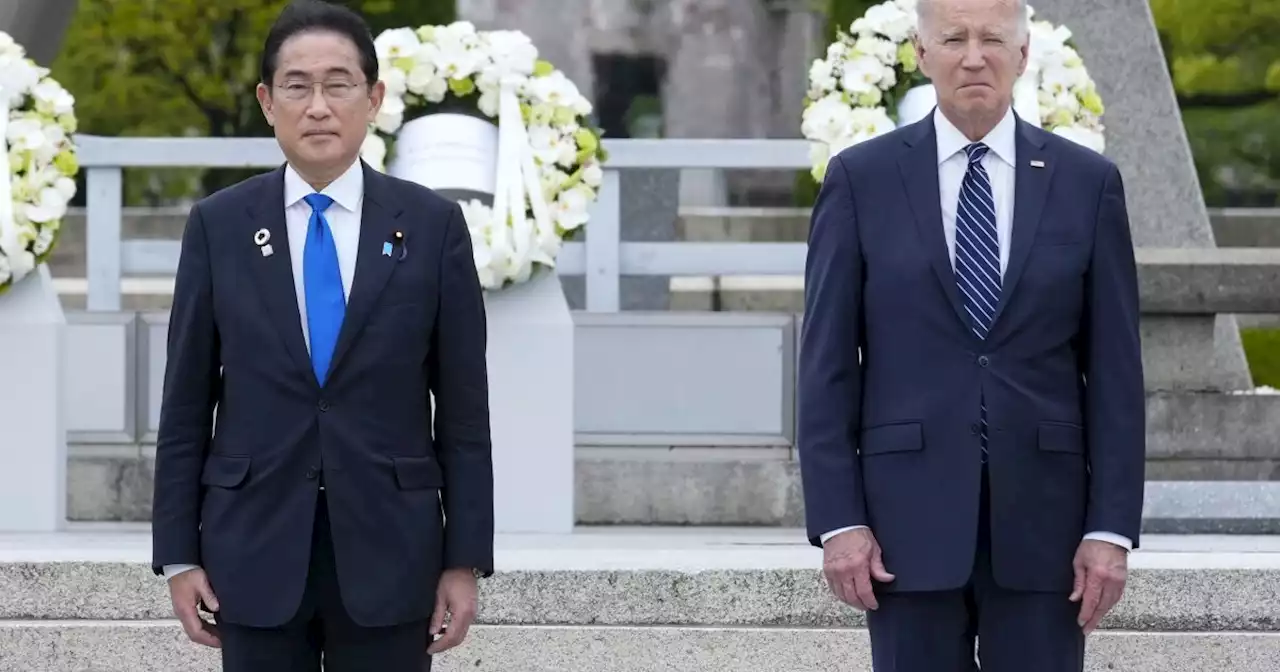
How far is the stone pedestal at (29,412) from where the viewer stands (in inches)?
272

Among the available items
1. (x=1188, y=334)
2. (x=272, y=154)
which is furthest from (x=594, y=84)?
(x=1188, y=334)

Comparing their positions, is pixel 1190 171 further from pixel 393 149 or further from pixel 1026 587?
pixel 1026 587

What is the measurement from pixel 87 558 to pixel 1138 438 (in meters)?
3.07

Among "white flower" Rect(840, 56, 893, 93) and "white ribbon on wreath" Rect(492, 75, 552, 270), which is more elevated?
"white flower" Rect(840, 56, 893, 93)

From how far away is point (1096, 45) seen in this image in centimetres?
1028

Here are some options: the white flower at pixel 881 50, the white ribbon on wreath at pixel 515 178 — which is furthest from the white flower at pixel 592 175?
the white flower at pixel 881 50

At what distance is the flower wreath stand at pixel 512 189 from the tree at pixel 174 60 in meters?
14.7

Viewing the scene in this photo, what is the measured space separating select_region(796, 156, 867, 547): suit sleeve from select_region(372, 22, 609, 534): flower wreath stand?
3.24m

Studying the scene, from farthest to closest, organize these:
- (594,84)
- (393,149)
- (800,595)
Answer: (594,84), (393,149), (800,595)

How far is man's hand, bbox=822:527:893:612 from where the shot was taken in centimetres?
335

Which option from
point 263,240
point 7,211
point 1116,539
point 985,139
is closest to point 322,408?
point 263,240

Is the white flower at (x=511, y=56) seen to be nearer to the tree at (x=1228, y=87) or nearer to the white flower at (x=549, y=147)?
the white flower at (x=549, y=147)

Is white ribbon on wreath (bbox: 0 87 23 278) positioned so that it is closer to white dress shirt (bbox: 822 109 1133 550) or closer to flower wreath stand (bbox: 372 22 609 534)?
flower wreath stand (bbox: 372 22 609 534)

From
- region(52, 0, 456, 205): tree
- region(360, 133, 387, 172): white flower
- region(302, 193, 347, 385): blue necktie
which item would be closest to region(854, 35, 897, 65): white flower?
region(360, 133, 387, 172): white flower
